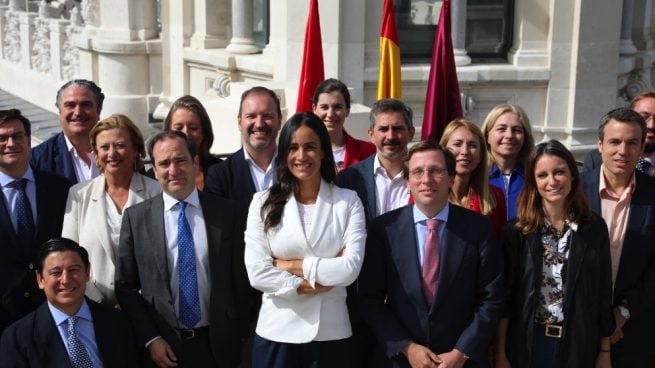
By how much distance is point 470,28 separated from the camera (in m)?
9.76

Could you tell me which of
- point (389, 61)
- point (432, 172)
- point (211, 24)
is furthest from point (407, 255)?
point (211, 24)

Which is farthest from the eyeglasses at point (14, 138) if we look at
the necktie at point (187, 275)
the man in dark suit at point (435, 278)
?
the man in dark suit at point (435, 278)

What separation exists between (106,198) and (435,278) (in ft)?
5.32

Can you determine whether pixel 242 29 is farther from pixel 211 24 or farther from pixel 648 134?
pixel 648 134

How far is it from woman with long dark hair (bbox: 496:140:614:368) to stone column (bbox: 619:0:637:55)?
6.40 metres

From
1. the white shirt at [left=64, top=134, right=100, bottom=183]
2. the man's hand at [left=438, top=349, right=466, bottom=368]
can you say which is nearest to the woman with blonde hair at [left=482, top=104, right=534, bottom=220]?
the man's hand at [left=438, top=349, right=466, bottom=368]

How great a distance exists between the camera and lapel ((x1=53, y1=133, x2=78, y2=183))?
502 cm

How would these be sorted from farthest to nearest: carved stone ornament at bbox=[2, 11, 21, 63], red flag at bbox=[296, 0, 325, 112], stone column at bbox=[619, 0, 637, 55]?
carved stone ornament at bbox=[2, 11, 21, 63] < stone column at bbox=[619, 0, 637, 55] < red flag at bbox=[296, 0, 325, 112]

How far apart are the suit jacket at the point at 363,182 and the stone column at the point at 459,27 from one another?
4.97 metres

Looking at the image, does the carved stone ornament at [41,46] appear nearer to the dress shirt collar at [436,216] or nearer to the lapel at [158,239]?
the lapel at [158,239]

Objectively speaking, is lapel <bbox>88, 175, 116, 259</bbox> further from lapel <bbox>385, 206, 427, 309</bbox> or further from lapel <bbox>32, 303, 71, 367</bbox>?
lapel <bbox>385, 206, 427, 309</bbox>

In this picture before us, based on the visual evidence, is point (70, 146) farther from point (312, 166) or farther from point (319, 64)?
point (319, 64)

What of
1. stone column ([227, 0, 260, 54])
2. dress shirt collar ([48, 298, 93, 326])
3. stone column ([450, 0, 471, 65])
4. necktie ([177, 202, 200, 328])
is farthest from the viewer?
stone column ([227, 0, 260, 54])

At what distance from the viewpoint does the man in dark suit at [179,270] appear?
4148 millimetres
